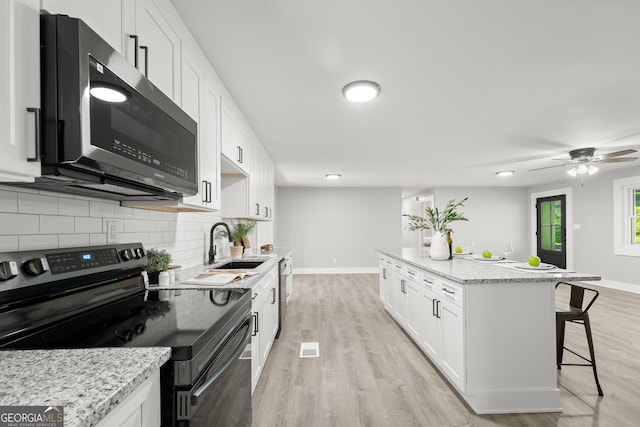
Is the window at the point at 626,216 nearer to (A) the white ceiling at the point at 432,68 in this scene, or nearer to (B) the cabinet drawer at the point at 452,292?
(A) the white ceiling at the point at 432,68

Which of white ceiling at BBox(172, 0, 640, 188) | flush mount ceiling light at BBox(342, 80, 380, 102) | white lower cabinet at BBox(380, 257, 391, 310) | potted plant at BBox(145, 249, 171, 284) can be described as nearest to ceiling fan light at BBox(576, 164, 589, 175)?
white ceiling at BBox(172, 0, 640, 188)

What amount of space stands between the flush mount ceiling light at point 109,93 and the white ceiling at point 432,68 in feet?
2.73

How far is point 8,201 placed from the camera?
3.42ft

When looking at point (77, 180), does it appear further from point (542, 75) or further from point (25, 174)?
point (542, 75)

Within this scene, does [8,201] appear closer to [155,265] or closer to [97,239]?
[97,239]

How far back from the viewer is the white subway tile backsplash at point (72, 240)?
124cm

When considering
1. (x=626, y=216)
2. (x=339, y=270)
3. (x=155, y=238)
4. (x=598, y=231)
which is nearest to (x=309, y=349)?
(x=155, y=238)

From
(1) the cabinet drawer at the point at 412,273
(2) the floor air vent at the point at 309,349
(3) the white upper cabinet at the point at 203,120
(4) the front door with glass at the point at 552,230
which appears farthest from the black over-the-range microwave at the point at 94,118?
(4) the front door with glass at the point at 552,230

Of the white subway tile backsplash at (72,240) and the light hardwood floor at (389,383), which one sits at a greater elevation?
the white subway tile backsplash at (72,240)

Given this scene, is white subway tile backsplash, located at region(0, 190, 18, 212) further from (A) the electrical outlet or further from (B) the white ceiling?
(B) the white ceiling

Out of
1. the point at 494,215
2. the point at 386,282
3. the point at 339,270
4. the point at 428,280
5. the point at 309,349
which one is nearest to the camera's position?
the point at 428,280

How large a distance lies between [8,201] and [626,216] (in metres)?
8.35

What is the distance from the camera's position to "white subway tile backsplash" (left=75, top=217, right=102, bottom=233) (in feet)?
4.40

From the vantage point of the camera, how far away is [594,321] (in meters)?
3.94
